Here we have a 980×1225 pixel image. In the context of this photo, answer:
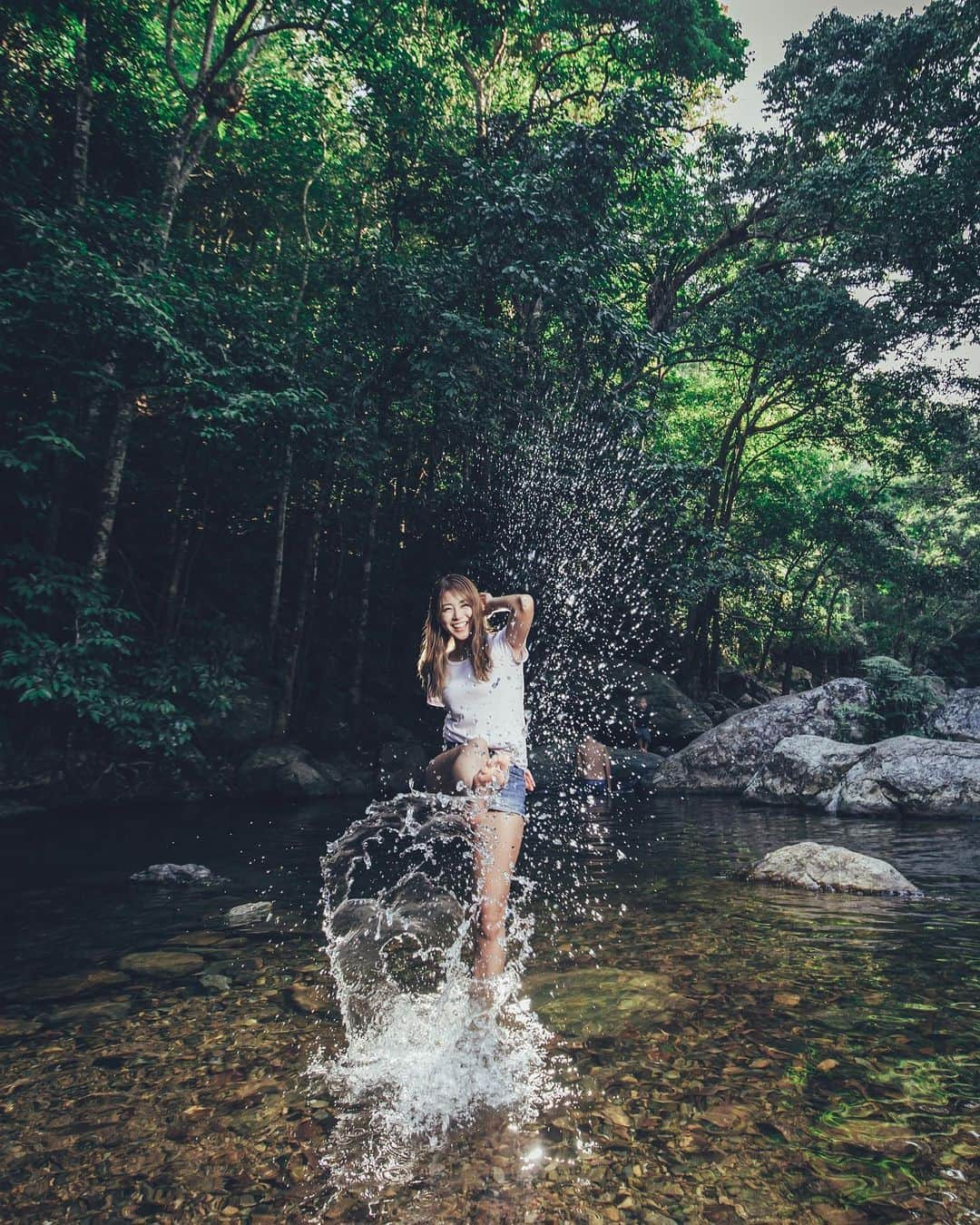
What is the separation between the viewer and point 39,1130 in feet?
8.63

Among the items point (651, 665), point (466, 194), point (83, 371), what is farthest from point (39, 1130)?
point (651, 665)

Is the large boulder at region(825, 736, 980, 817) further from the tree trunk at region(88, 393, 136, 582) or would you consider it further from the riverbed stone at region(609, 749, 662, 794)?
the tree trunk at region(88, 393, 136, 582)

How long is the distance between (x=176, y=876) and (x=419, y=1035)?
4582mm

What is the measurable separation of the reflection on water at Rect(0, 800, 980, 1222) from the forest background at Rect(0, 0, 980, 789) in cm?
624

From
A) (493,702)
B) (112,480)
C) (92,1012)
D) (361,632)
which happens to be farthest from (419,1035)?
(361,632)

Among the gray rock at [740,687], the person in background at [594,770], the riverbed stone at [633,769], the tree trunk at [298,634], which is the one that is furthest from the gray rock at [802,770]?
the gray rock at [740,687]

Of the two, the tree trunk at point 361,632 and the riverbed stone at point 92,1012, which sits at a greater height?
the tree trunk at point 361,632

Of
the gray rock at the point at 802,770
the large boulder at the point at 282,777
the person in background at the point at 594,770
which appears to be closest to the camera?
the gray rock at the point at 802,770

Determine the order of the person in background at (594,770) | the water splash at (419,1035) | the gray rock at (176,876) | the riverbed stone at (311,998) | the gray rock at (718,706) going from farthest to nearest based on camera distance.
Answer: the gray rock at (718,706)
the person in background at (594,770)
the gray rock at (176,876)
the riverbed stone at (311,998)
the water splash at (419,1035)

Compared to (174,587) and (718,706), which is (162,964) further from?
(718,706)

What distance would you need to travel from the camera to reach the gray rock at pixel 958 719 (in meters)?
14.0

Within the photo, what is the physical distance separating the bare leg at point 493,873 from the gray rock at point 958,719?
14.4 meters

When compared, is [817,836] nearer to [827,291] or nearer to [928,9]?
[827,291]

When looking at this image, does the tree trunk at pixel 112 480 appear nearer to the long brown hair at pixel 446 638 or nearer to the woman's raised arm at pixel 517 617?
the long brown hair at pixel 446 638
